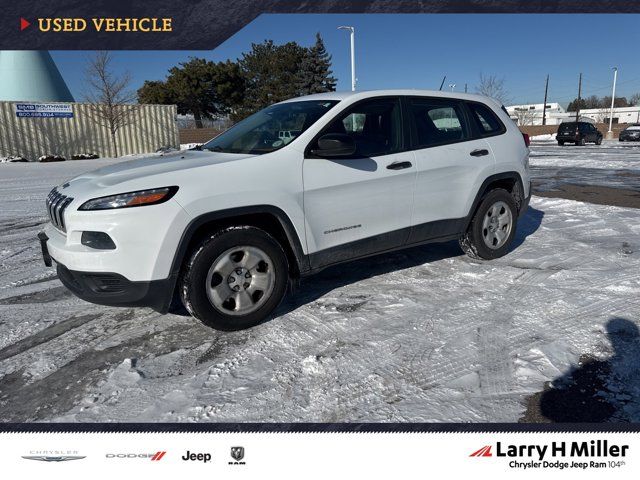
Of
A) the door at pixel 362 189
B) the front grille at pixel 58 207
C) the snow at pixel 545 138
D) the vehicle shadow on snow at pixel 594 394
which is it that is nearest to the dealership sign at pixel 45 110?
the front grille at pixel 58 207

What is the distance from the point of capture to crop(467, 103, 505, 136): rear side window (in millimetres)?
4535

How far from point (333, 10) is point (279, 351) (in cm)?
2212

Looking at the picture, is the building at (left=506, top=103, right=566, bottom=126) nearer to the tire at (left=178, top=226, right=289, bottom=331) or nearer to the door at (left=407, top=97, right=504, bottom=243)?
the door at (left=407, top=97, right=504, bottom=243)

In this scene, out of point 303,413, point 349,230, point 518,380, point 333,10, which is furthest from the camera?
point 333,10

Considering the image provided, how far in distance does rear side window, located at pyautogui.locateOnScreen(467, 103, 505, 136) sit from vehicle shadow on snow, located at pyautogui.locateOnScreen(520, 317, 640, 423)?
99.7 inches

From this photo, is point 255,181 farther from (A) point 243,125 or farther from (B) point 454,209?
(B) point 454,209

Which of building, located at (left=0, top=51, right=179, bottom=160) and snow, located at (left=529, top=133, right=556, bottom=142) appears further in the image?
snow, located at (left=529, top=133, right=556, bottom=142)

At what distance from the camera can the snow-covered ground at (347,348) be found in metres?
2.34

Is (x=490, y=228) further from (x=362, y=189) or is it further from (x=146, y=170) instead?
(x=146, y=170)

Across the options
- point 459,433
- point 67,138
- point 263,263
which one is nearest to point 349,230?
point 263,263

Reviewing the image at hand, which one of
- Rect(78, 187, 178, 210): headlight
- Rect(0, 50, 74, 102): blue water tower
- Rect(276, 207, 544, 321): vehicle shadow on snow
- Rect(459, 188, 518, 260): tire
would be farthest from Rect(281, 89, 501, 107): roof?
Rect(0, 50, 74, 102): blue water tower

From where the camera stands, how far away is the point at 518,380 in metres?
2.51

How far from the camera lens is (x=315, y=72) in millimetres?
48250

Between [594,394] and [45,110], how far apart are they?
99.7 feet
